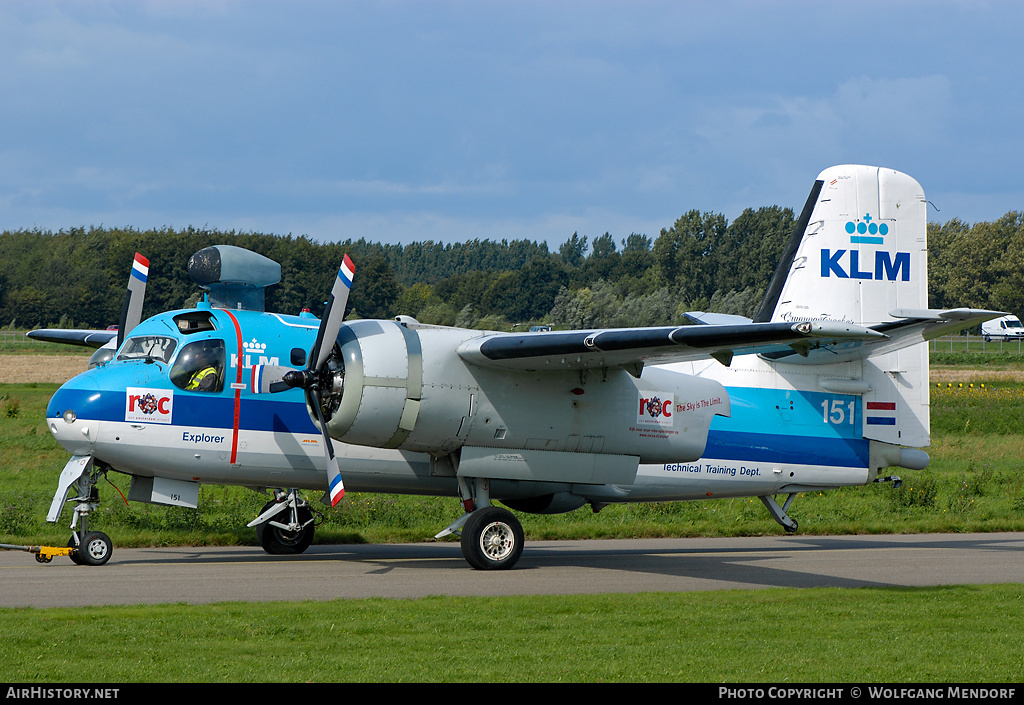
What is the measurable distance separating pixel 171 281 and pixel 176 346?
32.0m

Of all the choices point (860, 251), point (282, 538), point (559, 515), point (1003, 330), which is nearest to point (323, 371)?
point (282, 538)

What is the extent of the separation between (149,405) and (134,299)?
10.1ft

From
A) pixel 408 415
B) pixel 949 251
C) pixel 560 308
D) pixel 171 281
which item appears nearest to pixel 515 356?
pixel 408 415

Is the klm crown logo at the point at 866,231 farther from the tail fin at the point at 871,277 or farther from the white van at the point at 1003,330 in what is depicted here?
the white van at the point at 1003,330

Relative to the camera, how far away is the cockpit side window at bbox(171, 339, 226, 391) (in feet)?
48.6

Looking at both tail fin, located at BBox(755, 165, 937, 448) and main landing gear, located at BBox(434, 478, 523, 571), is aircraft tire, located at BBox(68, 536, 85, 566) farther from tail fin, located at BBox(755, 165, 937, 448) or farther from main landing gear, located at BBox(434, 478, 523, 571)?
tail fin, located at BBox(755, 165, 937, 448)

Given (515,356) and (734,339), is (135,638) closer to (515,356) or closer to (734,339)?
(515,356)

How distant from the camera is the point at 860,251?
1842 centimetres

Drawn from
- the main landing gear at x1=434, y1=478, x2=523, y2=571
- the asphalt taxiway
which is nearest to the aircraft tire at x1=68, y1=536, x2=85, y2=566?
the asphalt taxiway

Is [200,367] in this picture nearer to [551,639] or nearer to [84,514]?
[84,514]

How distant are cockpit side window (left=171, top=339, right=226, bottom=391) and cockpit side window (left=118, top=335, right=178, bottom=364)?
0.19 m

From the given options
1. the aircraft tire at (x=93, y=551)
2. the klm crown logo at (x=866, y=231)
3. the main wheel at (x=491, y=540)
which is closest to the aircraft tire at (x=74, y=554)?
the aircraft tire at (x=93, y=551)

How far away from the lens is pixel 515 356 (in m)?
14.1

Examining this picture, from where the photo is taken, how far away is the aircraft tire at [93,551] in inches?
574
